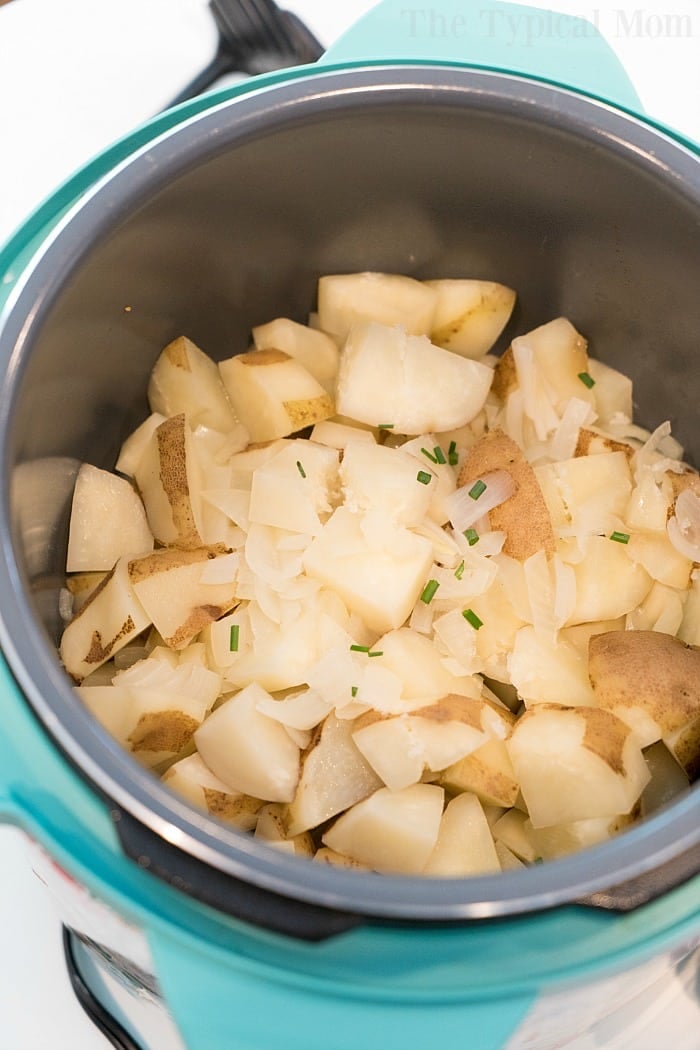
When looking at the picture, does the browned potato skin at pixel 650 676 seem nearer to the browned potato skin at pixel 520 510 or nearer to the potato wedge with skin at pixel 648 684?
the potato wedge with skin at pixel 648 684

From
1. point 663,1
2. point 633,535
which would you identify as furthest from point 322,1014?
point 663,1

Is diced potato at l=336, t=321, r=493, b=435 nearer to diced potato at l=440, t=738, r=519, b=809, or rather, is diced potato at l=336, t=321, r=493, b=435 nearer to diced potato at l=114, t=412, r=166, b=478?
diced potato at l=114, t=412, r=166, b=478

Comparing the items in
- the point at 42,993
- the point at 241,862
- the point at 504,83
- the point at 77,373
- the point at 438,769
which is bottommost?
the point at 42,993

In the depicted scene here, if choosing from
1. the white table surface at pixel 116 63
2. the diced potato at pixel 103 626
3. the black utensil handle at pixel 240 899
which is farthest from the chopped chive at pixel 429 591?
the white table surface at pixel 116 63

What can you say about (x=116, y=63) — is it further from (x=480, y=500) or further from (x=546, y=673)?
(x=546, y=673)

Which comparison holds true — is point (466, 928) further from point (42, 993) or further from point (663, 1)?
point (663, 1)

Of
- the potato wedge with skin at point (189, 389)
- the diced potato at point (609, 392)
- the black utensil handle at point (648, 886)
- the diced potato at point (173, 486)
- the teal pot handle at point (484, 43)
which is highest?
the teal pot handle at point (484, 43)
